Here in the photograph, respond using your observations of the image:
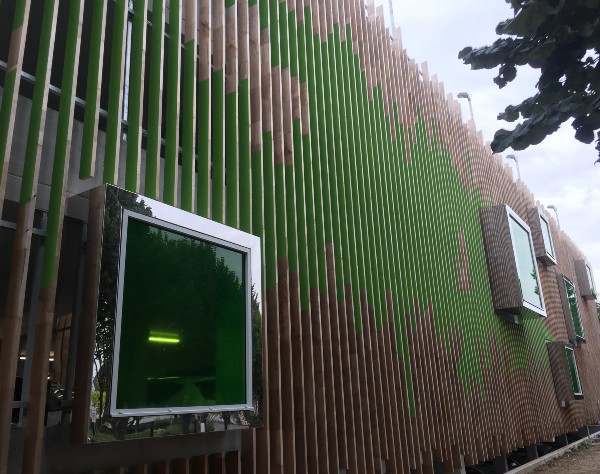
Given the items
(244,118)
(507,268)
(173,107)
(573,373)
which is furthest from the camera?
(573,373)

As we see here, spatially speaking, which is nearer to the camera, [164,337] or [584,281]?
[164,337]

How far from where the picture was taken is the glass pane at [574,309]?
57.8ft

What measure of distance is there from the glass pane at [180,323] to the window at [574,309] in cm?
1561

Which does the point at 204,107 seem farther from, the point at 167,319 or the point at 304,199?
Answer: the point at 167,319

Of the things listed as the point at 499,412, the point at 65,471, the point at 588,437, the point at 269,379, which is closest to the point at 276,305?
the point at 269,379

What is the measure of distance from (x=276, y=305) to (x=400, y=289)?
3.02 m

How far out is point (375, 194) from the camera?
7.91m

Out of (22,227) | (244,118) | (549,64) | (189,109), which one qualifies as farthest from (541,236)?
(22,227)

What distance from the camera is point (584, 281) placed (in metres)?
21.1

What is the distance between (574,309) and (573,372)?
131 inches

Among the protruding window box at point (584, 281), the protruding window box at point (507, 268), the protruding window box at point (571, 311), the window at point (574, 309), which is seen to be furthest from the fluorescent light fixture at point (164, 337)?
the protruding window box at point (584, 281)

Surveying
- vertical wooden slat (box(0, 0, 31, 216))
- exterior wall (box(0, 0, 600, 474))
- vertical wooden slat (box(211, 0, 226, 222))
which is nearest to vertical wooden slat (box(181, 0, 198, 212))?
exterior wall (box(0, 0, 600, 474))

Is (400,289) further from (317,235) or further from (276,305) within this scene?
(276,305)

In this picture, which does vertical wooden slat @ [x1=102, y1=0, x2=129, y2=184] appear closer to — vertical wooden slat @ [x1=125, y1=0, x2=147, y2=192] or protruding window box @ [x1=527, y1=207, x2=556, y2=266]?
vertical wooden slat @ [x1=125, y1=0, x2=147, y2=192]
